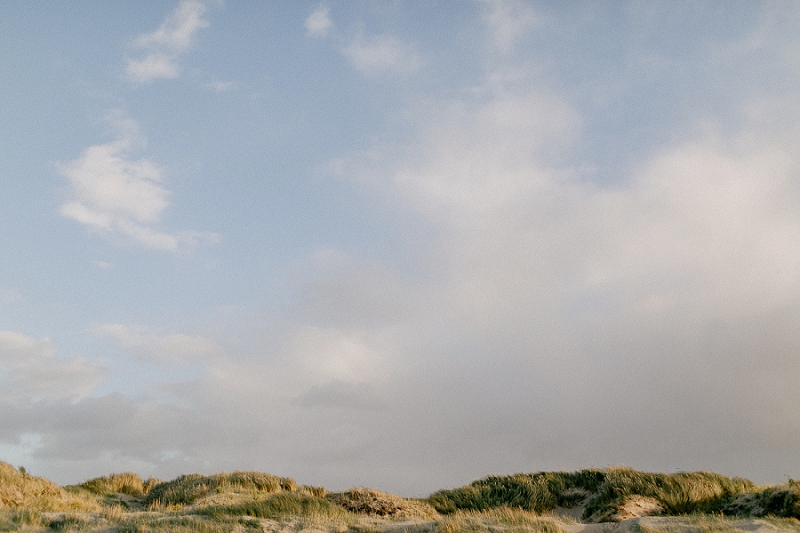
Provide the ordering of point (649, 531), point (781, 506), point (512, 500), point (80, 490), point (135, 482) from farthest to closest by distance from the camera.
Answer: point (135, 482), point (80, 490), point (512, 500), point (781, 506), point (649, 531)

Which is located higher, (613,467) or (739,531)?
(613,467)

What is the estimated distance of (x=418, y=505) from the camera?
61.6 ft

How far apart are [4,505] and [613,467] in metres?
20.4

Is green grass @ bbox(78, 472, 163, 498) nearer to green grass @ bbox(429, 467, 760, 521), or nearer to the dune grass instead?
the dune grass

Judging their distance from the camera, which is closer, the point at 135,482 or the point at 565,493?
the point at 565,493

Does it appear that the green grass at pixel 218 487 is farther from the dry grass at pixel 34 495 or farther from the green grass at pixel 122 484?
the dry grass at pixel 34 495

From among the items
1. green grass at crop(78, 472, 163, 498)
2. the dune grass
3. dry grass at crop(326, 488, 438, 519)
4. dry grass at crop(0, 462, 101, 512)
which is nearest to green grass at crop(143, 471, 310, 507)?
the dune grass

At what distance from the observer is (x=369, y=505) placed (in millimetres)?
18109

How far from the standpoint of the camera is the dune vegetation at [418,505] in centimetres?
1301

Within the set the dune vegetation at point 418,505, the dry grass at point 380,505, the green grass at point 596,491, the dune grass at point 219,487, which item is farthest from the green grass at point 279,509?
the green grass at point 596,491

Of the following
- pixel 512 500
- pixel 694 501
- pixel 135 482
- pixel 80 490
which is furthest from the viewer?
pixel 135 482

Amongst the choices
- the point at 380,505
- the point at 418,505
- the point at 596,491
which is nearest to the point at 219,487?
the point at 380,505

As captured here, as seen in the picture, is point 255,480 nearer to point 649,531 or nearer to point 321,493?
point 321,493

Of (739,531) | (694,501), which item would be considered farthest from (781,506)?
(739,531)
